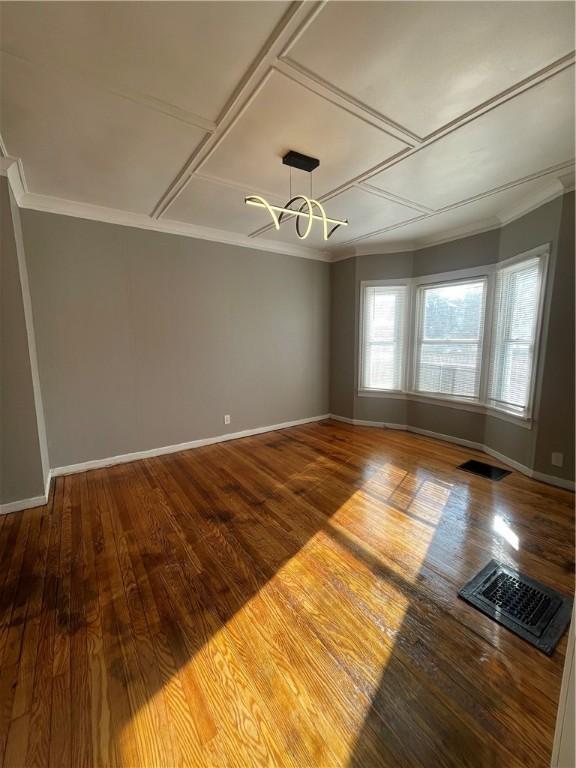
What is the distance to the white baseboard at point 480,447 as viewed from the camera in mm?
3102

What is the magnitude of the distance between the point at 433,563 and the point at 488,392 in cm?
267

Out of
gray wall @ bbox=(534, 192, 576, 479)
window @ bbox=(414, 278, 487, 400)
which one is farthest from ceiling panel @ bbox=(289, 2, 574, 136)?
window @ bbox=(414, 278, 487, 400)

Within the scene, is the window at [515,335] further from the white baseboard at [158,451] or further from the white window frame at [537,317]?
the white baseboard at [158,451]

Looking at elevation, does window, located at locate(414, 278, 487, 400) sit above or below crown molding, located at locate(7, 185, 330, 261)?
below

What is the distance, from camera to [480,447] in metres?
4.09

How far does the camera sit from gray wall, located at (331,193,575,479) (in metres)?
2.98

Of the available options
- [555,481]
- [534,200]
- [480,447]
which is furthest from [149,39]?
[480,447]

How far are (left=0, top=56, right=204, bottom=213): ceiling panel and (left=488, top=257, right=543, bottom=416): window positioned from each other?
3.44 meters

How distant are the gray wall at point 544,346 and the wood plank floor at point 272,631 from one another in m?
0.62

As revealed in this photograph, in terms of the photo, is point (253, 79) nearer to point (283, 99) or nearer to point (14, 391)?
point (283, 99)

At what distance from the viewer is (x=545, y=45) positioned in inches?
59.1

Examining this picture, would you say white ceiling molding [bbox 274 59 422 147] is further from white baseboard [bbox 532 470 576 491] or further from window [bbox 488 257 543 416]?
white baseboard [bbox 532 470 576 491]

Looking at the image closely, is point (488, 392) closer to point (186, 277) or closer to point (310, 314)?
point (310, 314)

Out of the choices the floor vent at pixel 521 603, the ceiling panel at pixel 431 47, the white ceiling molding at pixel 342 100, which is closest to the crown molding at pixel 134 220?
the white ceiling molding at pixel 342 100
